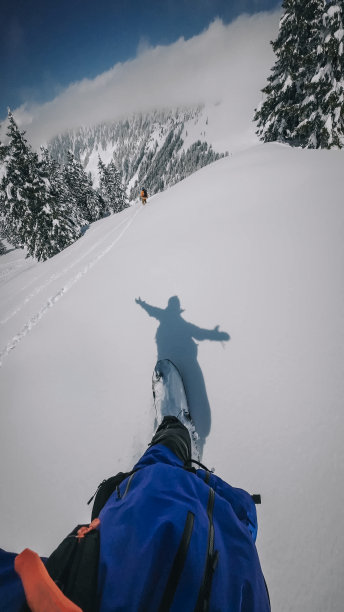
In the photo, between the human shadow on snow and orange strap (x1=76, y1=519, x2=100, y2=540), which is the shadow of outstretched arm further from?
orange strap (x1=76, y1=519, x2=100, y2=540)

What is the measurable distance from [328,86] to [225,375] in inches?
579

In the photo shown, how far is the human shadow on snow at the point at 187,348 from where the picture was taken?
3.11 m

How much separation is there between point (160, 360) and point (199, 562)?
2659 millimetres

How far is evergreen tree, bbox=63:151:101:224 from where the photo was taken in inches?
1314

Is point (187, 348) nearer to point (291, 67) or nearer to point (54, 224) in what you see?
point (291, 67)

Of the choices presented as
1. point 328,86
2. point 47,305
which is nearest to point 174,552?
point 47,305

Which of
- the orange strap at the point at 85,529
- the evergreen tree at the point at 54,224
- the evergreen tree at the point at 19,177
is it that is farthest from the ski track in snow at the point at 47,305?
the evergreen tree at the point at 19,177

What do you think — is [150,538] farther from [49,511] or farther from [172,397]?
[49,511]

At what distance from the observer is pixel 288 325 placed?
3.45 meters

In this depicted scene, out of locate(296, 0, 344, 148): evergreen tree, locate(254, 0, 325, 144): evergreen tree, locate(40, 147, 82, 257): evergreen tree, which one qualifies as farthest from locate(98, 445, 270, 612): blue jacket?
locate(40, 147, 82, 257): evergreen tree

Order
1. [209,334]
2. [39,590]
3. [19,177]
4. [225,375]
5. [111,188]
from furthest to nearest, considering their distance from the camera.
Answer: [111,188] → [19,177] → [209,334] → [225,375] → [39,590]

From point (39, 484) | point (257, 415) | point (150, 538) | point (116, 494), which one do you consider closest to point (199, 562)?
point (150, 538)

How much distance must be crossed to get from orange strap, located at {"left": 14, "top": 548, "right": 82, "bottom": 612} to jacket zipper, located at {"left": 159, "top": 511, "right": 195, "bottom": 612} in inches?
14.9

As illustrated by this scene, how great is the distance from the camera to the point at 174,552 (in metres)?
1.09
